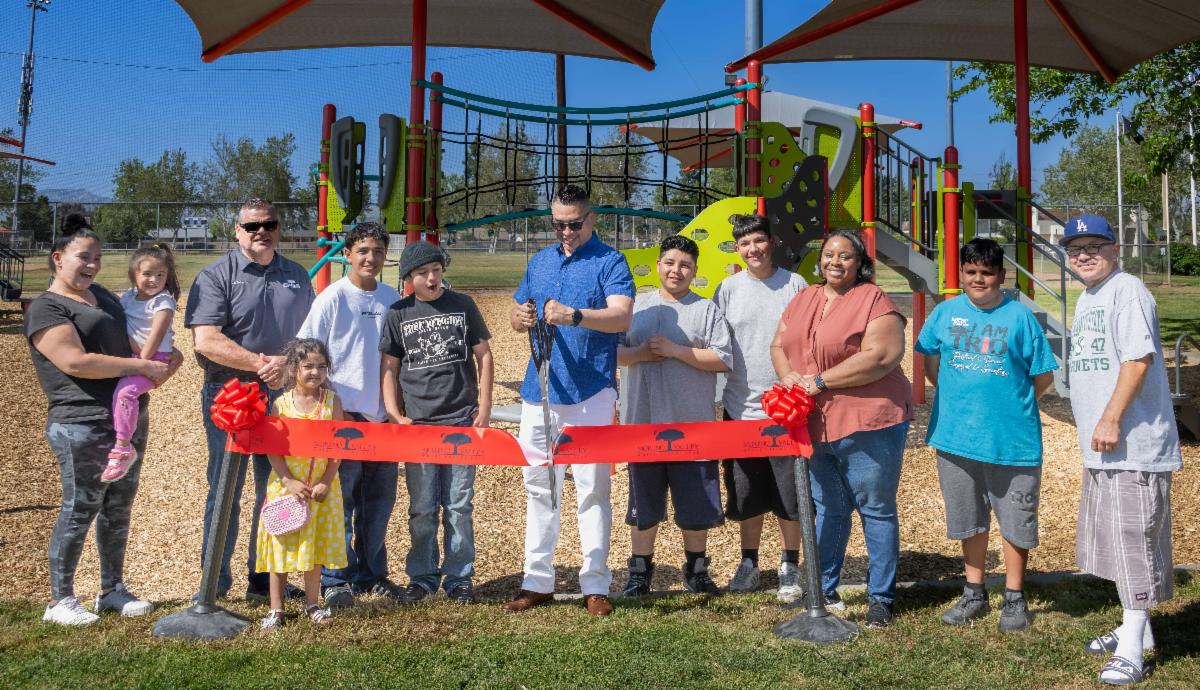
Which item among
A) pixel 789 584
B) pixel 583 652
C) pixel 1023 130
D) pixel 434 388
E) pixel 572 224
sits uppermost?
pixel 1023 130

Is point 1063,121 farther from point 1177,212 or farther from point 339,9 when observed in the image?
point 1177,212

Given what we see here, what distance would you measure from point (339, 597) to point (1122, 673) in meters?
3.35

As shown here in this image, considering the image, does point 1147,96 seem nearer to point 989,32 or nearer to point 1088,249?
point 989,32

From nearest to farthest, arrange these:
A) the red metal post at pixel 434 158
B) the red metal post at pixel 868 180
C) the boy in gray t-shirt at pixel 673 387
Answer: the boy in gray t-shirt at pixel 673 387, the red metal post at pixel 434 158, the red metal post at pixel 868 180

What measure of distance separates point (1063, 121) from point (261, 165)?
102ft

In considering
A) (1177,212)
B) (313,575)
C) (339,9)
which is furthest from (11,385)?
(1177,212)

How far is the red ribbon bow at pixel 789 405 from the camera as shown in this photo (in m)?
4.34

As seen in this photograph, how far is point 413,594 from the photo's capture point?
494cm

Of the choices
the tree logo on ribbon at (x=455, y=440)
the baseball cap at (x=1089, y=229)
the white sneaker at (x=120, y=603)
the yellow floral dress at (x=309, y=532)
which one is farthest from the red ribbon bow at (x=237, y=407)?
the baseball cap at (x=1089, y=229)

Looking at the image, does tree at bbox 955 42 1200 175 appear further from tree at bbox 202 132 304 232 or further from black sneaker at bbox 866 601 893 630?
tree at bbox 202 132 304 232

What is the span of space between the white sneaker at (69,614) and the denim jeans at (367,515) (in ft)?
3.44

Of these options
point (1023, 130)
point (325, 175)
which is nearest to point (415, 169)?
point (325, 175)

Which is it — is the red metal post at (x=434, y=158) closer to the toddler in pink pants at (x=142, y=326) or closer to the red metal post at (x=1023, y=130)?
the toddler in pink pants at (x=142, y=326)

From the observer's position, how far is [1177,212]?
51156 millimetres
